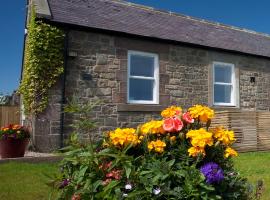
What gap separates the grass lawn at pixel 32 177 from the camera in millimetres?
5125

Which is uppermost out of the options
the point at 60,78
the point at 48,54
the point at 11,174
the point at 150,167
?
the point at 48,54

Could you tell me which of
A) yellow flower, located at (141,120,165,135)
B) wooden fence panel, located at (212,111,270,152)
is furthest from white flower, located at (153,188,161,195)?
wooden fence panel, located at (212,111,270,152)

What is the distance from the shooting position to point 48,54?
9.77 meters

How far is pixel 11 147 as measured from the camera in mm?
8156

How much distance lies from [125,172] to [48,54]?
7.32 meters

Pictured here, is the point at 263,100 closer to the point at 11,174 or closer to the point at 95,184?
the point at 11,174

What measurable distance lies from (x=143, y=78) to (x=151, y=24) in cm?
220

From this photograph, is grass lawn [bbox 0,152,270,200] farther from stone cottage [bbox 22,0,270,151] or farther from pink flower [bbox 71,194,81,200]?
stone cottage [bbox 22,0,270,151]

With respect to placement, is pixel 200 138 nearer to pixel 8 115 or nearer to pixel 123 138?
pixel 123 138

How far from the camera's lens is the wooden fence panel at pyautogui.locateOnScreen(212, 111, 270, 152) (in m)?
11.1

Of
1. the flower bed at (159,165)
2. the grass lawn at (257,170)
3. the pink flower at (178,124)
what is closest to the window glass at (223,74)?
the grass lawn at (257,170)

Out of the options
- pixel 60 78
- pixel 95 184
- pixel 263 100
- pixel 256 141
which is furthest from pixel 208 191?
pixel 263 100

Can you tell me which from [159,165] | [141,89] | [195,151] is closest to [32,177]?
[159,165]

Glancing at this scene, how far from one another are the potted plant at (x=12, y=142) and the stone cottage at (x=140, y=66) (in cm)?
116
